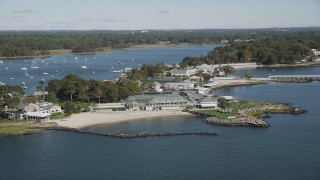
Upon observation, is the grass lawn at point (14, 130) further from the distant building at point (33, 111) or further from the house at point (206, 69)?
the house at point (206, 69)

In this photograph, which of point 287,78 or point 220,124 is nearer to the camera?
point 220,124

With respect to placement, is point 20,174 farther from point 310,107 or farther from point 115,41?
point 115,41

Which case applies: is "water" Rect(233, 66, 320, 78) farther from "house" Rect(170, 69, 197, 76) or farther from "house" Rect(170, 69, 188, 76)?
"house" Rect(170, 69, 188, 76)

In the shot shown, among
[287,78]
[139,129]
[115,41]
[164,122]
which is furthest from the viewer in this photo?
[115,41]

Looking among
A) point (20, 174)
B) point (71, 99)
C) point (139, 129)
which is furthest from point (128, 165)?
point (71, 99)

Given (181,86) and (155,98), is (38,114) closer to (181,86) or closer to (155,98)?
(155,98)

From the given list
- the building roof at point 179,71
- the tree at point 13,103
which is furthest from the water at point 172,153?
the building roof at point 179,71
